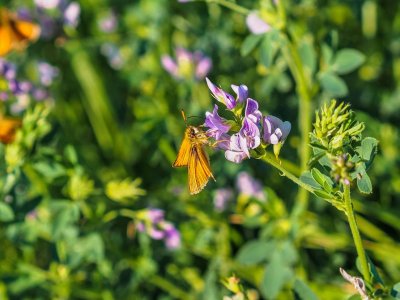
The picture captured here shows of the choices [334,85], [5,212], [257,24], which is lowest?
[5,212]

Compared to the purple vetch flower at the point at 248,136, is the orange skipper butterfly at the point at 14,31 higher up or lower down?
lower down

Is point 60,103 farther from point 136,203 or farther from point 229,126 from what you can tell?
point 229,126

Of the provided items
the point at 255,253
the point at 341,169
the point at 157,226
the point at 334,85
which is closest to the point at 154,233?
the point at 157,226

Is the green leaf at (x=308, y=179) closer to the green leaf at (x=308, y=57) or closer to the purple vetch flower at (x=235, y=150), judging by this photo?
the purple vetch flower at (x=235, y=150)

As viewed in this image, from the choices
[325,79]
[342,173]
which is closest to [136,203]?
[325,79]

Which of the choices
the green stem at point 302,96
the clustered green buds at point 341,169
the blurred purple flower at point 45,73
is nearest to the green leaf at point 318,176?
the clustered green buds at point 341,169

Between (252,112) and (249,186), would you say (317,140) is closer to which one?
(252,112)

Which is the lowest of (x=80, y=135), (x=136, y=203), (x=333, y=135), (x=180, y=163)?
(x=80, y=135)
